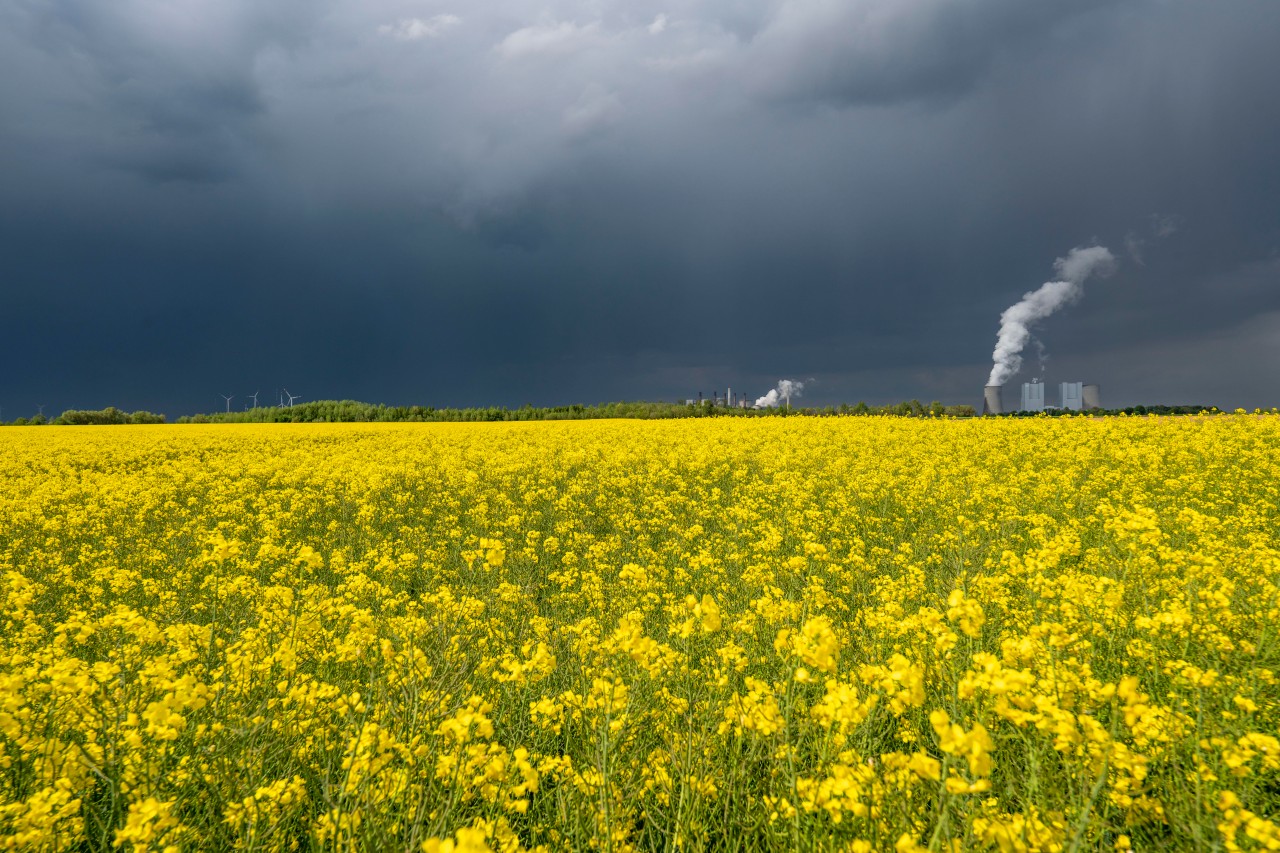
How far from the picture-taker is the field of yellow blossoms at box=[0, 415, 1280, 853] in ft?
8.30

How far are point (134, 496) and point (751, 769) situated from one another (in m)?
15.8

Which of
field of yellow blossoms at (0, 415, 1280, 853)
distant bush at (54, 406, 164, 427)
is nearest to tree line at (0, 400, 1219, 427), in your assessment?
distant bush at (54, 406, 164, 427)

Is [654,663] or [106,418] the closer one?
[654,663]

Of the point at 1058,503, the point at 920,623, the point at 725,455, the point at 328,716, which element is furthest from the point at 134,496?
the point at 1058,503

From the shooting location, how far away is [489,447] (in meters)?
23.0

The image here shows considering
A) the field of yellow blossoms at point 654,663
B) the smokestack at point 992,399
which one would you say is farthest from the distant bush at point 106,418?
the smokestack at point 992,399

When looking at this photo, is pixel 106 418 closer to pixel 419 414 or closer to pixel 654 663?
pixel 419 414

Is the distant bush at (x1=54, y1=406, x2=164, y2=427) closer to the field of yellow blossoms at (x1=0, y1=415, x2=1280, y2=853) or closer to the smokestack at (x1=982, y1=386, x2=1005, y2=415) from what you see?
the field of yellow blossoms at (x1=0, y1=415, x2=1280, y2=853)

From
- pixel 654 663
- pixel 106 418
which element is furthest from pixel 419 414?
pixel 654 663

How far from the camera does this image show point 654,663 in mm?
3982

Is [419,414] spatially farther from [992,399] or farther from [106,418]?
[992,399]

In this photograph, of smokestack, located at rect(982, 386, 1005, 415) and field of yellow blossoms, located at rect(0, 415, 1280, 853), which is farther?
smokestack, located at rect(982, 386, 1005, 415)

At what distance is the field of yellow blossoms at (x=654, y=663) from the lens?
8.30ft

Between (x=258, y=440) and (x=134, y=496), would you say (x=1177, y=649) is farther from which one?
(x=258, y=440)
